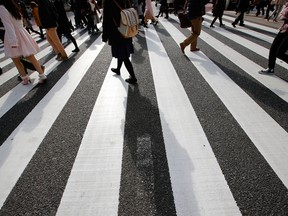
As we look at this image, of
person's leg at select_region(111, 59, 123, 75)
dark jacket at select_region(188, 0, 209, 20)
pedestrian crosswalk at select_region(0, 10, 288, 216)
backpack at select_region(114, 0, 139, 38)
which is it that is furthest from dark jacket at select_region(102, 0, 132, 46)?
dark jacket at select_region(188, 0, 209, 20)

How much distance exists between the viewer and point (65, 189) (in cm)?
226

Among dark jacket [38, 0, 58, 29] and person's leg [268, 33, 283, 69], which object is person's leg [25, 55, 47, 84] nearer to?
dark jacket [38, 0, 58, 29]

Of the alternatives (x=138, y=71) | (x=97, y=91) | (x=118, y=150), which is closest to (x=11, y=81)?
(x=97, y=91)

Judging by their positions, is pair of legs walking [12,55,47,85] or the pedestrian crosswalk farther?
pair of legs walking [12,55,47,85]

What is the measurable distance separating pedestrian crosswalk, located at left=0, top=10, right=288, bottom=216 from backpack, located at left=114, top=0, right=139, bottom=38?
3.35 feet

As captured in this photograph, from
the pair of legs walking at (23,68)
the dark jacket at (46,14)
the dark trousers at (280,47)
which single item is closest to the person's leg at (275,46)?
the dark trousers at (280,47)

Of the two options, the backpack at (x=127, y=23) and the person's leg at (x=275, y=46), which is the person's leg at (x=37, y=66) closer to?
the backpack at (x=127, y=23)

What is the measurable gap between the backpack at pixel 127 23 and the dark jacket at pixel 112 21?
8 cm

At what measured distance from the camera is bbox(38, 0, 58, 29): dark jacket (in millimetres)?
5898

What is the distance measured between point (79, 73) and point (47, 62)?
5.75 ft

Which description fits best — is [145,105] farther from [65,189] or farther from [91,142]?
[65,189]

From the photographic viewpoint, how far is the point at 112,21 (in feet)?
13.2

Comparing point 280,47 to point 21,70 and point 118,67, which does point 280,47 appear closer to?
point 118,67

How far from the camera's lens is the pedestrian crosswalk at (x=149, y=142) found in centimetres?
210
